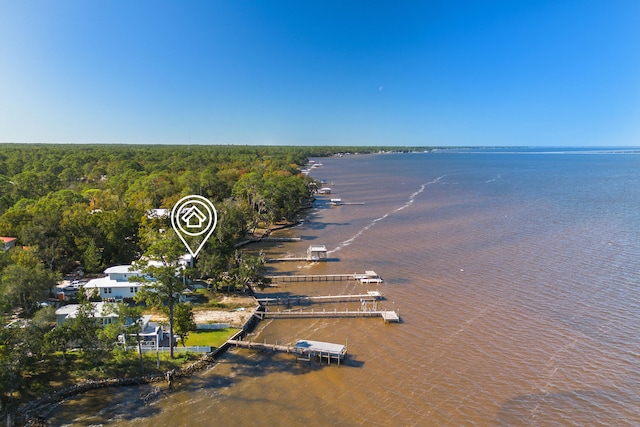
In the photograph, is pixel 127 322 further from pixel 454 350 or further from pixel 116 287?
pixel 454 350

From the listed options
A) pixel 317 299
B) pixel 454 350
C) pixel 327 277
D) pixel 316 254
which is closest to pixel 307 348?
pixel 317 299

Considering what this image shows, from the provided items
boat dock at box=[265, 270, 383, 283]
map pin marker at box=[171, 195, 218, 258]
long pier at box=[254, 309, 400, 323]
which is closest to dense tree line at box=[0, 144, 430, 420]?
map pin marker at box=[171, 195, 218, 258]

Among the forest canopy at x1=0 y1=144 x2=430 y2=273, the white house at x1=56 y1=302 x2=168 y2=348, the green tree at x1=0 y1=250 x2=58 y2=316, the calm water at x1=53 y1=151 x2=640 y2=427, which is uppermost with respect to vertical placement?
the forest canopy at x1=0 y1=144 x2=430 y2=273

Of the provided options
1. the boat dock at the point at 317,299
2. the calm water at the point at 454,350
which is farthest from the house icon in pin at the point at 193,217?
the calm water at the point at 454,350

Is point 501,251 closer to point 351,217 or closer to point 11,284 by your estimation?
point 351,217

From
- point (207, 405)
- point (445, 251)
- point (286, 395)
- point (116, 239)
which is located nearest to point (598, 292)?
point (445, 251)

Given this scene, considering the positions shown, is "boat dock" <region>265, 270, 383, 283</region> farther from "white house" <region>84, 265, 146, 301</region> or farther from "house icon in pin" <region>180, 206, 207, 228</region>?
"white house" <region>84, 265, 146, 301</region>

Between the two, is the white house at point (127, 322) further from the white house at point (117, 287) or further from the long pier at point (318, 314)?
the long pier at point (318, 314)
